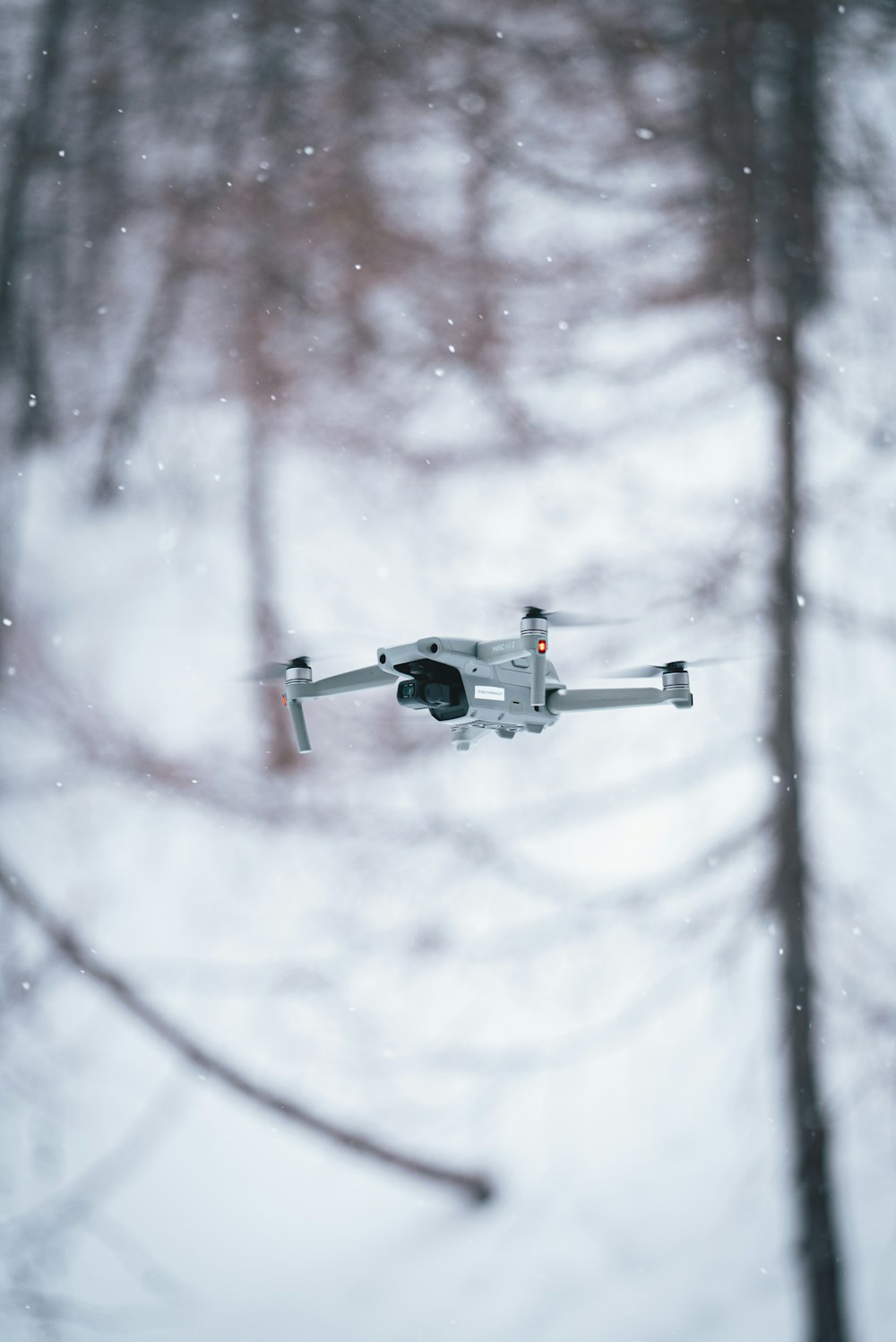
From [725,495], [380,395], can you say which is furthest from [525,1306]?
[380,395]

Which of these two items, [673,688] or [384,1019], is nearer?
[673,688]

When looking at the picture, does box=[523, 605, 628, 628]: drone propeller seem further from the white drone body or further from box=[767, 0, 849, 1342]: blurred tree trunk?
box=[767, 0, 849, 1342]: blurred tree trunk

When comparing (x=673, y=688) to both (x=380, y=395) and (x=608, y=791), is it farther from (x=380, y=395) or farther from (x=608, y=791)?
(x=380, y=395)

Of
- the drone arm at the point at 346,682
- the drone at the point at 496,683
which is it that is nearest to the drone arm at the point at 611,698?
the drone at the point at 496,683

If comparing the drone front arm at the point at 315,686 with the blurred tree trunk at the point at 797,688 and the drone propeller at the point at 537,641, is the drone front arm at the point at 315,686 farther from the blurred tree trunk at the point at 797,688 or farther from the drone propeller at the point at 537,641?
the blurred tree trunk at the point at 797,688

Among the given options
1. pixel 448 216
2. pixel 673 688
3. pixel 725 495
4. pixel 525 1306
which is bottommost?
pixel 525 1306

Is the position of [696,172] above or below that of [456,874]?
above

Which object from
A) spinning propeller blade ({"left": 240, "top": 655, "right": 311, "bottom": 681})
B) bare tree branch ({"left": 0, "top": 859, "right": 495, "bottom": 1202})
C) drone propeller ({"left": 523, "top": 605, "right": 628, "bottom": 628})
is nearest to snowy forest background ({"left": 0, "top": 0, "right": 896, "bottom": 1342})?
bare tree branch ({"left": 0, "top": 859, "right": 495, "bottom": 1202})
